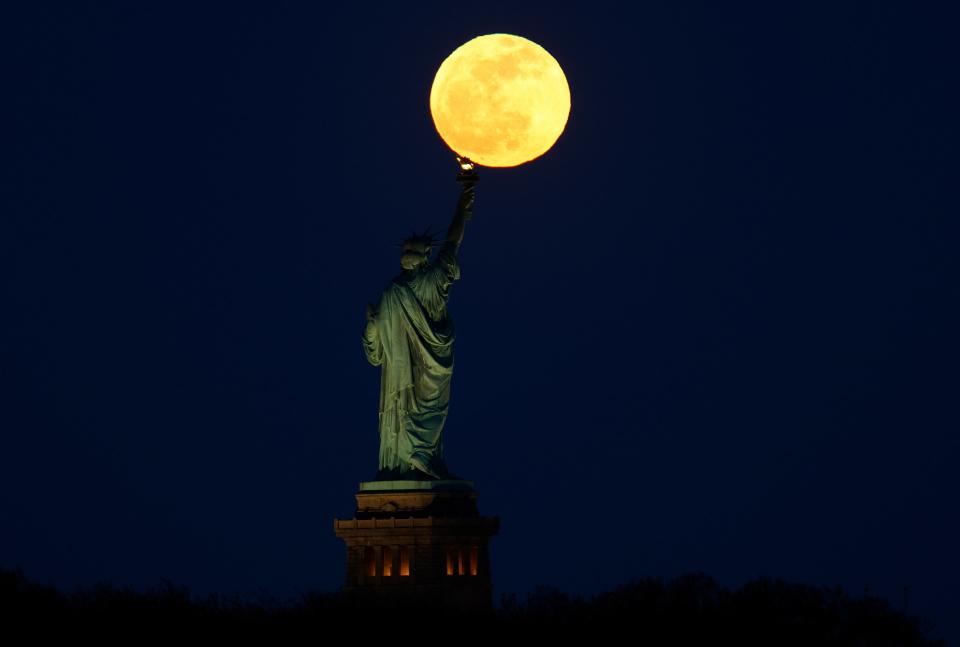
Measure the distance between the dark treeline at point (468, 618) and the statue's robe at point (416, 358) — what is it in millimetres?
2959

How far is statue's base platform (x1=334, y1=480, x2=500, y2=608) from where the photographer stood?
4769 centimetres

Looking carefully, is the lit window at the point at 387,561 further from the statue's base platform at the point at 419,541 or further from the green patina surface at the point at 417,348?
the green patina surface at the point at 417,348

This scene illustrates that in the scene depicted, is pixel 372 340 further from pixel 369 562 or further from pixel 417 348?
pixel 369 562

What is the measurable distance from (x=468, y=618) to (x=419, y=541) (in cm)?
212

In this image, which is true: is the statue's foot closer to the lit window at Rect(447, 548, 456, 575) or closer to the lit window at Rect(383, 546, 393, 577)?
the lit window at Rect(447, 548, 456, 575)

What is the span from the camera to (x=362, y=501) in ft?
158

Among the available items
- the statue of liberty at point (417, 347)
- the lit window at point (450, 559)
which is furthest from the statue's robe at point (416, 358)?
the lit window at point (450, 559)

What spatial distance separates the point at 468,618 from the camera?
46.1 metres

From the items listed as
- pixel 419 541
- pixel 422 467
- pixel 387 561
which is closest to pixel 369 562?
pixel 387 561

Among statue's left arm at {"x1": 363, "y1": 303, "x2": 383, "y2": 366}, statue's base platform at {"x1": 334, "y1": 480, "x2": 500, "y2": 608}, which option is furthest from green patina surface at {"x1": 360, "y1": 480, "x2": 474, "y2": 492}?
statue's left arm at {"x1": 363, "y1": 303, "x2": 383, "y2": 366}

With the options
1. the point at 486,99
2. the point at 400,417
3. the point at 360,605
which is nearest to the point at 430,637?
the point at 360,605

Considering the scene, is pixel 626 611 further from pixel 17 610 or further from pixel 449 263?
pixel 17 610

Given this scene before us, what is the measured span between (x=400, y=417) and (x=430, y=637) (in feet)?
17.1

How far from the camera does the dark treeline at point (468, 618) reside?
45.4 meters
